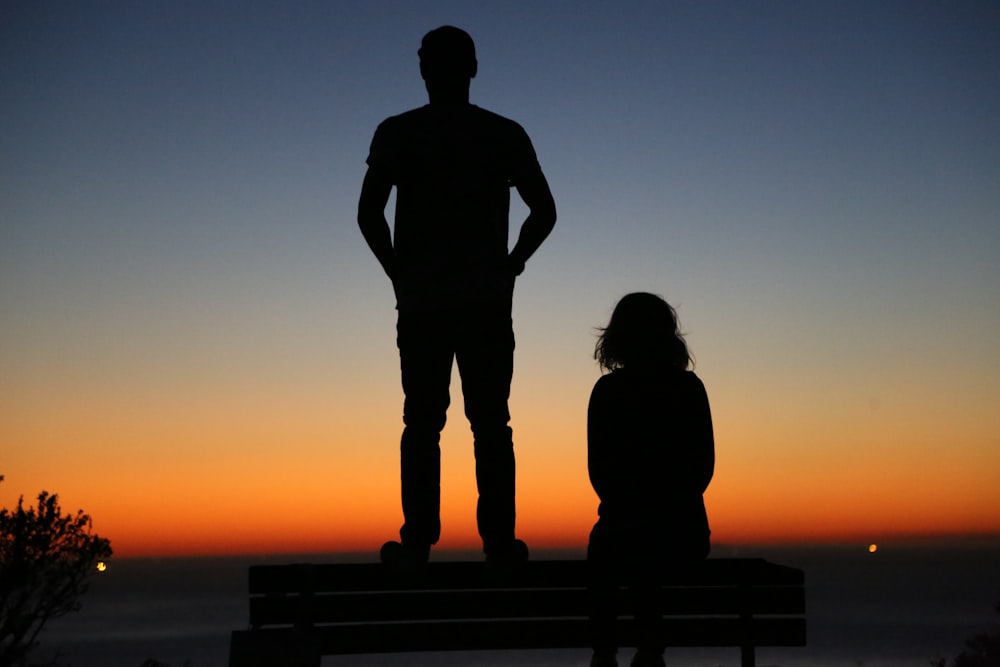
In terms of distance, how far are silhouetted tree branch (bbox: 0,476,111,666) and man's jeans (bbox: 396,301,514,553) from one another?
2992cm

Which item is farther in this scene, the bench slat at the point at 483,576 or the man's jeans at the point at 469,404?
the man's jeans at the point at 469,404

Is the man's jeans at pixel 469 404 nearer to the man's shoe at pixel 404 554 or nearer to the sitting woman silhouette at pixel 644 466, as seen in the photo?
the man's shoe at pixel 404 554

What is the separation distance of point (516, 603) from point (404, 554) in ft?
2.21

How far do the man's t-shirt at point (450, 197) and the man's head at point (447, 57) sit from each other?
16cm

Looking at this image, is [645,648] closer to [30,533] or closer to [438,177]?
[438,177]

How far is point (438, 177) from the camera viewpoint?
19.4 ft

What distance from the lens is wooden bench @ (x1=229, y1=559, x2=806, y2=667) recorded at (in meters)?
5.34

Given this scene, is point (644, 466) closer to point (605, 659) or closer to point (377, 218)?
point (605, 659)

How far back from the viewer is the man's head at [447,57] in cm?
597

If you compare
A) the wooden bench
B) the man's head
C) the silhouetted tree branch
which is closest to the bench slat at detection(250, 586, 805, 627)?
the wooden bench

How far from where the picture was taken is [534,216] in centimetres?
618

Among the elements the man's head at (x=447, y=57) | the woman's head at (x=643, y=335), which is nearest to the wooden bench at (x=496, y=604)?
the woman's head at (x=643, y=335)

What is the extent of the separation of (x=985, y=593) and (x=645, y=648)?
206 m

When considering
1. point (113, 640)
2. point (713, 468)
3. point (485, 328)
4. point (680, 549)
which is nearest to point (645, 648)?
point (680, 549)
